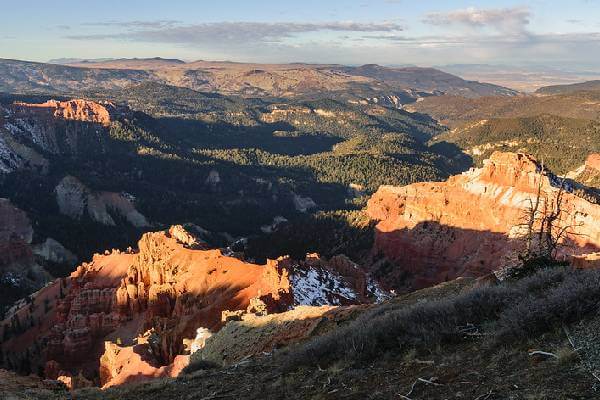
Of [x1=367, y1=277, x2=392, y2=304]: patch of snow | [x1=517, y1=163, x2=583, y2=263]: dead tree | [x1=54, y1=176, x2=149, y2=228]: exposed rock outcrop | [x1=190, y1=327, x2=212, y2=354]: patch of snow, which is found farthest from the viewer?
[x1=54, y1=176, x2=149, y2=228]: exposed rock outcrop

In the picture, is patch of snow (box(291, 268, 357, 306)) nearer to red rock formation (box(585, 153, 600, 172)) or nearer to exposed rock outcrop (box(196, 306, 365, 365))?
exposed rock outcrop (box(196, 306, 365, 365))

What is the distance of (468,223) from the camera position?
7950cm

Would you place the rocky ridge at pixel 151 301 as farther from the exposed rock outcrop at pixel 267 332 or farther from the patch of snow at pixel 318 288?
the exposed rock outcrop at pixel 267 332

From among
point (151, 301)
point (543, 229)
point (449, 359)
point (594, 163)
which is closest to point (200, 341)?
point (543, 229)

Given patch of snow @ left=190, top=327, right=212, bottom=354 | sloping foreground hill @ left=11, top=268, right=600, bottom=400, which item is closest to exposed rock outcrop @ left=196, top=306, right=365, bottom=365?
patch of snow @ left=190, top=327, right=212, bottom=354

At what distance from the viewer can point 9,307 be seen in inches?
3602

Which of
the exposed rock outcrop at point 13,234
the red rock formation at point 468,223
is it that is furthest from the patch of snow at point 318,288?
the exposed rock outcrop at point 13,234

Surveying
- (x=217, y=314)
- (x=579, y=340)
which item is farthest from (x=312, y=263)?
(x=579, y=340)

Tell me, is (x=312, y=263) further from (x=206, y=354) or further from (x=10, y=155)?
(x=10, y=155)

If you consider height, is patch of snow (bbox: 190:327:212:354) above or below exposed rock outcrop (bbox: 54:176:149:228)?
above

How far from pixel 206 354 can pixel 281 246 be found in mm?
79329

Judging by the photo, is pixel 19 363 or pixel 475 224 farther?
pixel 475 224

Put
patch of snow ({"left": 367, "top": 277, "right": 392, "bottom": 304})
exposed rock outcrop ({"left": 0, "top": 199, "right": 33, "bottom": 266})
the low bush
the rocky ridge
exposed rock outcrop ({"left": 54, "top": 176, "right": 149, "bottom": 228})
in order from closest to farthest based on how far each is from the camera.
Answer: the low bush < the rocky ridge < patch of snow ({"left": 367, "top": 277, "right": 392, "bottom": 304}) < exposed rock outcrop ({"left": 0, "top": 199, "right": 33, "bottom": 266}) < exposed rock outcrop ({"left": 54, "top": 176, "right": 149, "bottom": 228})

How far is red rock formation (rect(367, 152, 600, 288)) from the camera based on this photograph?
68963 millimetres
